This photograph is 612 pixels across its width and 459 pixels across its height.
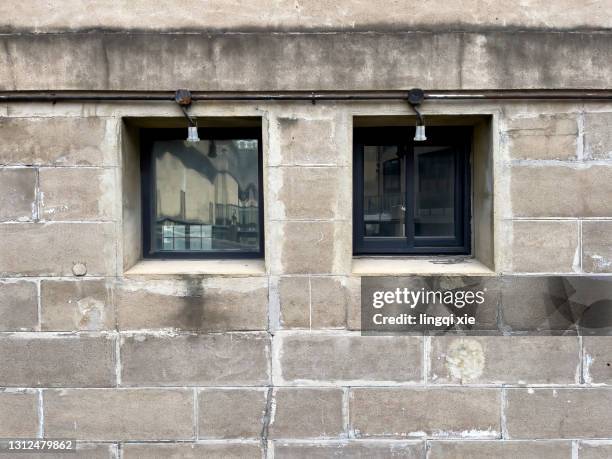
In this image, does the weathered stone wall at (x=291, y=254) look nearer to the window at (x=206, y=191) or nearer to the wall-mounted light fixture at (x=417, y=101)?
the wall-mounted light fixture at (x=417, y=101)

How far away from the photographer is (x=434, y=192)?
15.0ft

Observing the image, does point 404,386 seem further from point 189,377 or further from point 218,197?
point 218,197

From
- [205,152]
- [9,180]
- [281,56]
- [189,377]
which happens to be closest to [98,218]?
[9,180]

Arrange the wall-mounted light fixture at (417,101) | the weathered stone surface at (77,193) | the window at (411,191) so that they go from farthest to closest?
the window at (411,191), the weathered stone surface at (77,193), the wall-mounted light fixture at (417,101)

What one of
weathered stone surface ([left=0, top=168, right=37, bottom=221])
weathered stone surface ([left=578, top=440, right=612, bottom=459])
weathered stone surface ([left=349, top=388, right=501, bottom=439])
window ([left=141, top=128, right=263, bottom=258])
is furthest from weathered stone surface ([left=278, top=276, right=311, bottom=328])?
weathered stone surface ([left=578, top=440, right=612, bottom=459])

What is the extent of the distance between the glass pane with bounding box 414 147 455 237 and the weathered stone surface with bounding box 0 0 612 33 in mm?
1215

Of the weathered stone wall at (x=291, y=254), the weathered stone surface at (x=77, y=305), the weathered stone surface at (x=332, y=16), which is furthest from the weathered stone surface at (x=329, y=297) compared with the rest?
the weathered stone surface at (x=332, y=16)

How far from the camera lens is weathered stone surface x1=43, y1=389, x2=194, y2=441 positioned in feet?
13.5

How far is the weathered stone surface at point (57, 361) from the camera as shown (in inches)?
161

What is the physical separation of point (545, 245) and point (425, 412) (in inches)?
75.7

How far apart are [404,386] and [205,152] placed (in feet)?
10.0

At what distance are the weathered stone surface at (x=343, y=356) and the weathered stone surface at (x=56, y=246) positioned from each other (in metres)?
1.84

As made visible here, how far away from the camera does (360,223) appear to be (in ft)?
14.9

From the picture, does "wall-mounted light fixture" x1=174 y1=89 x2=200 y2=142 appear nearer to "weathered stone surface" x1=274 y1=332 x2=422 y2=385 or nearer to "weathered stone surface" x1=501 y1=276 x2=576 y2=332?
"weathered stone surface" x1=274 y1=332 x2=422 y2=385
